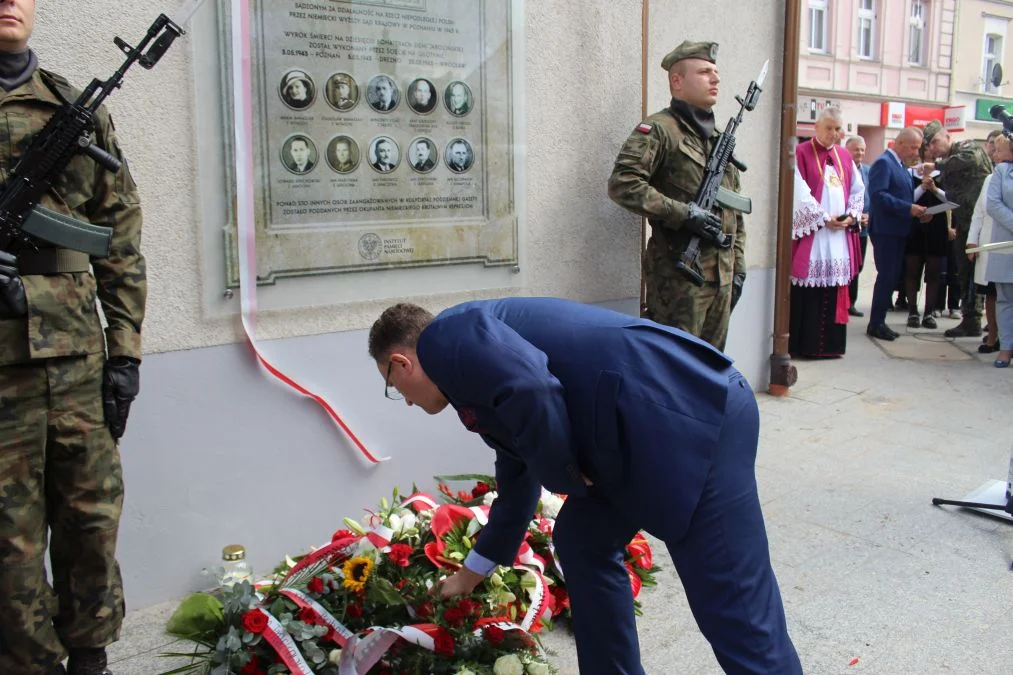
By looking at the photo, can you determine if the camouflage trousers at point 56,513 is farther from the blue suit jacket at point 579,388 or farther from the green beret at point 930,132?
the green beret at point 930,132

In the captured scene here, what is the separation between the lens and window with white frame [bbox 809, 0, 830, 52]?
2283cm

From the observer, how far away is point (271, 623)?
2.62 meters

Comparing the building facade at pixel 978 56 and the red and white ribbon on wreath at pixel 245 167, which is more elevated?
the building facade at pixel 978 56

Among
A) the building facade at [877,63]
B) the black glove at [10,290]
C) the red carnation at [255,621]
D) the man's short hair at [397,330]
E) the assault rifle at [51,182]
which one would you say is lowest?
the red carnation at [255,621]

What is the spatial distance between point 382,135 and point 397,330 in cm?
188

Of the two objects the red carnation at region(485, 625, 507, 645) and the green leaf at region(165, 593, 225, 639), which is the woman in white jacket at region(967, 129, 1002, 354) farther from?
the green leaf at region(165, 593, 225, 639)

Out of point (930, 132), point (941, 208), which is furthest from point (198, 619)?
point (930, 132)

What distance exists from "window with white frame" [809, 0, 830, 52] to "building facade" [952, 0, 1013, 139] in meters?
5.25

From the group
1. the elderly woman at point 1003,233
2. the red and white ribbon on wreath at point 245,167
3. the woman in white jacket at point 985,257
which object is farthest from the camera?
the woman in white jacket at point 985,257

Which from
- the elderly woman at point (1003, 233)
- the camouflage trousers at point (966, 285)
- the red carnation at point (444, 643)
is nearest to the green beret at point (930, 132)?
the camouflage trousers at point (966, 285)

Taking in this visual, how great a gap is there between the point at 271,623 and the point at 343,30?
228 cm

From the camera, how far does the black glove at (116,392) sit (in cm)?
251

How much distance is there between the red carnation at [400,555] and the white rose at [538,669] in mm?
520

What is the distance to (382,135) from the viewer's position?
3.72m
